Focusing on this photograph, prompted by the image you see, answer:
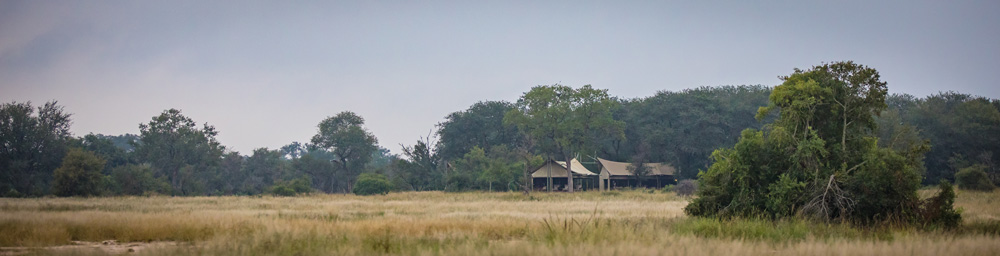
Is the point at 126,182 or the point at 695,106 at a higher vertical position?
the point at 695,106

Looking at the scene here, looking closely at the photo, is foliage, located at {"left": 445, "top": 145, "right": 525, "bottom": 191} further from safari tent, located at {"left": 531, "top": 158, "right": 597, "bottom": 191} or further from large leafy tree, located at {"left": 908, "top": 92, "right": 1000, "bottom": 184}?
large leafy tree, located at {"left": 908, "top": 92, "right": 1000, "bottom": 184}

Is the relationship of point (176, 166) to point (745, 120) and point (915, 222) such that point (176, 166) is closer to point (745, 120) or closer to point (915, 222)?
point (745, 120)

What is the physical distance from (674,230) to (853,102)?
7.77 meters

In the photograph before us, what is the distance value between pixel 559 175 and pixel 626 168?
342 inches

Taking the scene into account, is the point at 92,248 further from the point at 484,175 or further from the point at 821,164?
the point at 484,175

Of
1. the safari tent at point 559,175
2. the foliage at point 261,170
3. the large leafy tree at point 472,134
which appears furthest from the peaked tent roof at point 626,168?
the foliage at point 261,170

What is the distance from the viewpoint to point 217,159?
80.6 m

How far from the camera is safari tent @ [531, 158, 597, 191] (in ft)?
244

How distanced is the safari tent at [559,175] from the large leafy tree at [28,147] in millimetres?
47327

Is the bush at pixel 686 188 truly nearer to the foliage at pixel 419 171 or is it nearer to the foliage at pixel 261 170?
the foliage at pixel 419 171

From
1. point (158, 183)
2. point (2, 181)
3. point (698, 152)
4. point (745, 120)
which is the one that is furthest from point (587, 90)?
point (2, 181)

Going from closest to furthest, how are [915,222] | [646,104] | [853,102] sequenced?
[915,222]
[853,102]
[646,104]

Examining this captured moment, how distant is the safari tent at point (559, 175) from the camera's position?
74.4 metres

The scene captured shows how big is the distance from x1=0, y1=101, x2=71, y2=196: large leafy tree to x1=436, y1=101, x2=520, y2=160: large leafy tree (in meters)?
44.5
